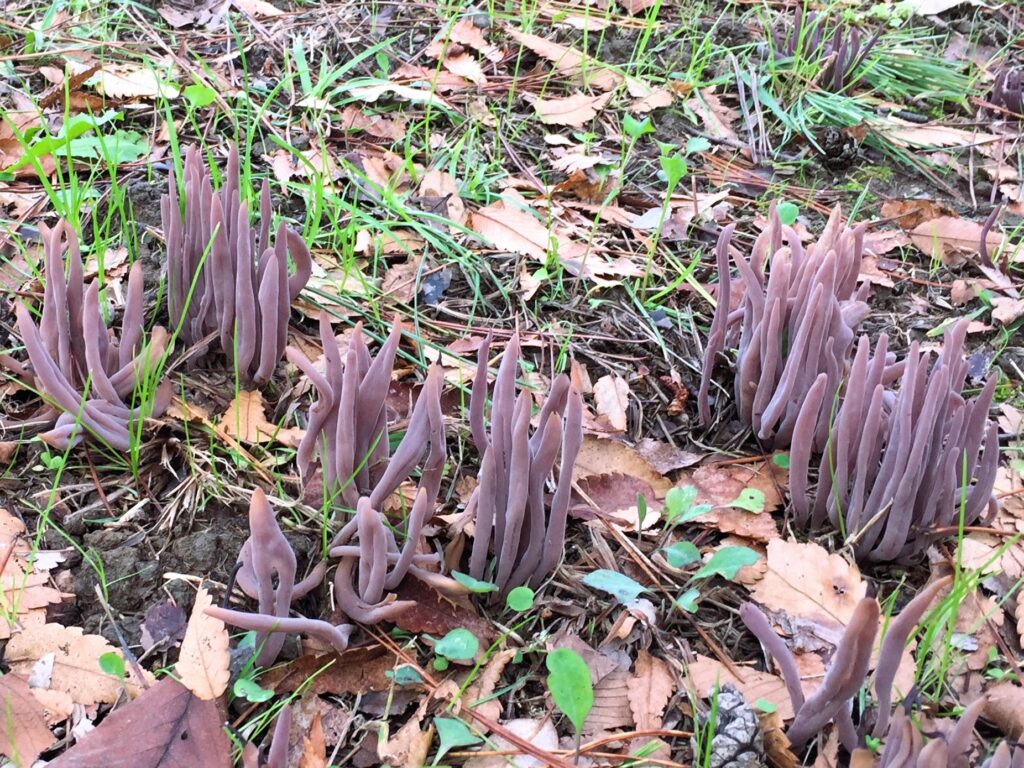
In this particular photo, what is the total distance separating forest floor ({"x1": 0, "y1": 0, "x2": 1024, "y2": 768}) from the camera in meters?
1.72

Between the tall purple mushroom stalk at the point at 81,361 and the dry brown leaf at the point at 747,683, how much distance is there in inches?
51.3

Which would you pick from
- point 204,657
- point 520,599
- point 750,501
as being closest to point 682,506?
point 750,501

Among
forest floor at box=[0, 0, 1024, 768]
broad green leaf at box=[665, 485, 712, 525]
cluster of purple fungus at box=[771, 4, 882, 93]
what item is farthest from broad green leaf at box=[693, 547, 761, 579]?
cluster of purple fungus at box=[771, 4, 882, 93]

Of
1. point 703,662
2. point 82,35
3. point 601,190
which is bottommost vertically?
point 703,662

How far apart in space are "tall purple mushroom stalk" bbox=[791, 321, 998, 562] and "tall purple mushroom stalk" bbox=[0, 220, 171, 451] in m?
1.48

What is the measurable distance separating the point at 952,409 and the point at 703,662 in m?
0.83

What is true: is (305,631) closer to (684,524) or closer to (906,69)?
(684,524)

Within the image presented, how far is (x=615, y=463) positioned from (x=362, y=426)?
0.71 metres

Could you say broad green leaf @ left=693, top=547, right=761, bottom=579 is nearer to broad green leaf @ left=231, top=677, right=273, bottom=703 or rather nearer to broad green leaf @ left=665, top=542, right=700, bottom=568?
broad green leaf @ left=665, top=542, right=700, bottom=568

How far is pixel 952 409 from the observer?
6.80 feet

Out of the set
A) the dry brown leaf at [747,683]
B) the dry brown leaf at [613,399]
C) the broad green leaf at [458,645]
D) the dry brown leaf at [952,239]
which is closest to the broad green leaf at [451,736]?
the broad green leaf at [458,645]

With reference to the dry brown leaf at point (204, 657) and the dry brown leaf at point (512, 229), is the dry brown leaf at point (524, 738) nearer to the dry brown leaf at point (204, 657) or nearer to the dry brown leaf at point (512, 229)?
the dry brown leaf at point (204, 657)

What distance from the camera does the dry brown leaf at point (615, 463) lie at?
225 cm

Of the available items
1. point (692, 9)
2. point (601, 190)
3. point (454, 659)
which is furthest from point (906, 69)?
point (454, 659)
